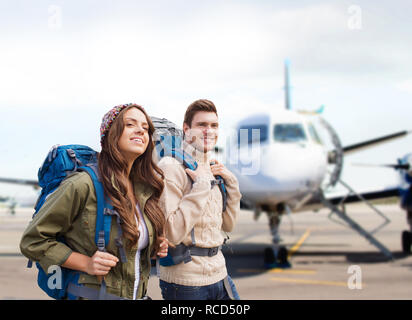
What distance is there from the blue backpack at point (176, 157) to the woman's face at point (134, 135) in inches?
10.4

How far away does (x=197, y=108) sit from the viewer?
84.4 inches

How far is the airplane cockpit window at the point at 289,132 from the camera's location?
8.52 metres

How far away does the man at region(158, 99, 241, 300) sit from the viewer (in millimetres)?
1964

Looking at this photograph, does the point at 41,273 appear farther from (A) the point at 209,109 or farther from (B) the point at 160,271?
(A) the point at 209,109

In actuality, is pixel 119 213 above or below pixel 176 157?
below

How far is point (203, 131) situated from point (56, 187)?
774mm

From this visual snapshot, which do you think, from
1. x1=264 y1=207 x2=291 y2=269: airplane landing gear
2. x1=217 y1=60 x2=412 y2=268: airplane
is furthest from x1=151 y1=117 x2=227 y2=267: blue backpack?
x1=264 y1=207 x2=291 y2=269: airplane landing gear

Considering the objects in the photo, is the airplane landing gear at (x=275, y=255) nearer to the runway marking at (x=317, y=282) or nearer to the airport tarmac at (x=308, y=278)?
the airport tarmac at (x=308, y=278)

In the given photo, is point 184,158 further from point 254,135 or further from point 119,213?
point 254,135

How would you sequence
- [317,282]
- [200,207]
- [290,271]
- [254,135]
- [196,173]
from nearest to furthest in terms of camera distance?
[200,207], [196,173], [317,282], [254,135], [290,271]

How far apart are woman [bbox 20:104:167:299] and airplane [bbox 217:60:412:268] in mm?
4741

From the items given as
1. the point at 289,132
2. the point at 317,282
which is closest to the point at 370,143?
the point at 289,132

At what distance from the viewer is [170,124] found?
225 cm

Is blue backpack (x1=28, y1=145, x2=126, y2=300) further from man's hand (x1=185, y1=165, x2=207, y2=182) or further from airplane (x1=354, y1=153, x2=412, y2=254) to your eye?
airplane (x1=354, y1=153, x2=412, y2=254)
